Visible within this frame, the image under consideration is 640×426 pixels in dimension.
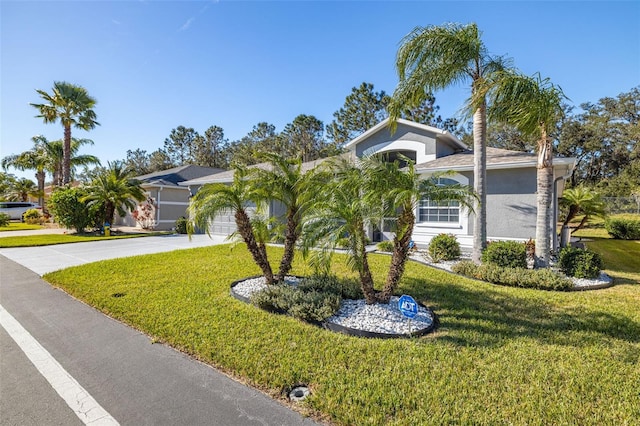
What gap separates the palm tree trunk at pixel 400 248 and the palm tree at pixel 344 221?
1.05ft

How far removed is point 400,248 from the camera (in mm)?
5496

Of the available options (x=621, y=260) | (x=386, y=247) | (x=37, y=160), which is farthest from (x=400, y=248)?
(x=37, y=160)

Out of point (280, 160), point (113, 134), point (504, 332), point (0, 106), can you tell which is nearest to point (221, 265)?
point (280, 160)

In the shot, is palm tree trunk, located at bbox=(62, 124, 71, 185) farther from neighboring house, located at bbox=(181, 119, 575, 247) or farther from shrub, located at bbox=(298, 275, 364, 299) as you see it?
shrub, located at bbox=(298, 275, 364, 299)

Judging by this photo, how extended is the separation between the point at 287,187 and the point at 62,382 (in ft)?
15.4

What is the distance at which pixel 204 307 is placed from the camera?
5.90 metres

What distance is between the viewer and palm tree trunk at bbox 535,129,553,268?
337 inches

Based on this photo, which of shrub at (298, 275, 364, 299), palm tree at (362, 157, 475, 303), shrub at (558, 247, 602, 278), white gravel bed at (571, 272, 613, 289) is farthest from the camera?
shrub at (558, 247, 602, 278)

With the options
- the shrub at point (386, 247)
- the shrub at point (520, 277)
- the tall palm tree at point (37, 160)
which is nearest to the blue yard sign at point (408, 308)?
the shrub at point (520, 277)

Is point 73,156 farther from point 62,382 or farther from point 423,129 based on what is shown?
point 62,382

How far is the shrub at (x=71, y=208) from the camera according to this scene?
18.8 m

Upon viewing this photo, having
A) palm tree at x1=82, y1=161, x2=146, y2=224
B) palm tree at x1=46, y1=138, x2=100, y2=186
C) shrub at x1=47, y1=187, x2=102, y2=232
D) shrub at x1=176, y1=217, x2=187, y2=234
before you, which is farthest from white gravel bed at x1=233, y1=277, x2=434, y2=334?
palm tree at x1=46, y1=138, x2=100, y2=186

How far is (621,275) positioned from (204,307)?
12.2 m

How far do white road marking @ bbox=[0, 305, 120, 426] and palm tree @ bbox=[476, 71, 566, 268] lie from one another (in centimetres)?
1049
